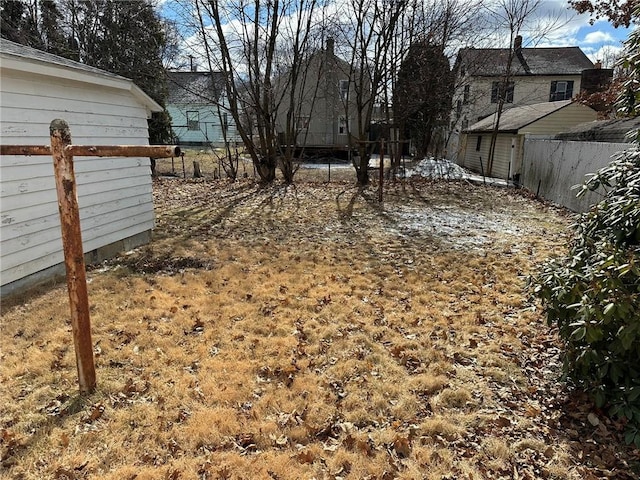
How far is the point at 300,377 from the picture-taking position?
10.9 feet

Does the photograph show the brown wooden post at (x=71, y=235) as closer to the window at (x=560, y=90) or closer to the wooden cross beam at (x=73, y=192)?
the wooden cross beam at (x=73, y=192)

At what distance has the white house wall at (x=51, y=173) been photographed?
4781 mm

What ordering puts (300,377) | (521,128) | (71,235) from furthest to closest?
1. (521,128)
2. (300,377)
3. (71,235)

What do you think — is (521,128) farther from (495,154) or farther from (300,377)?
(300,377)

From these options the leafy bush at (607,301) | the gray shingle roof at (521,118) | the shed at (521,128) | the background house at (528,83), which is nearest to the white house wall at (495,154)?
the shed at (521,128)

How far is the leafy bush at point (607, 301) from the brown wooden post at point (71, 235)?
3185 millimetres

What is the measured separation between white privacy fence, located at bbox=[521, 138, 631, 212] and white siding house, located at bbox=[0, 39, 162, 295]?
9051 mm

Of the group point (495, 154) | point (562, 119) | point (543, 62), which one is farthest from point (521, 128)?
point (543, 62)

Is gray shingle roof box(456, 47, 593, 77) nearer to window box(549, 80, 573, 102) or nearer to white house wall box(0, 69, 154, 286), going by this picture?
window box(549, 80, 573, 102)

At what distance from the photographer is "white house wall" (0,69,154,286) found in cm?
478

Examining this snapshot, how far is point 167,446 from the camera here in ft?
8.39

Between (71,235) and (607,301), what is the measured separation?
3.33 meters

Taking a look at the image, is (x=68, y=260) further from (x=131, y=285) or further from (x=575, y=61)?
(x=575, y=61)

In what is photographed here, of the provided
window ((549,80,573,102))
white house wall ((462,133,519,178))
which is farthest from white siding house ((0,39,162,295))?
window ((549,80,573,102))
